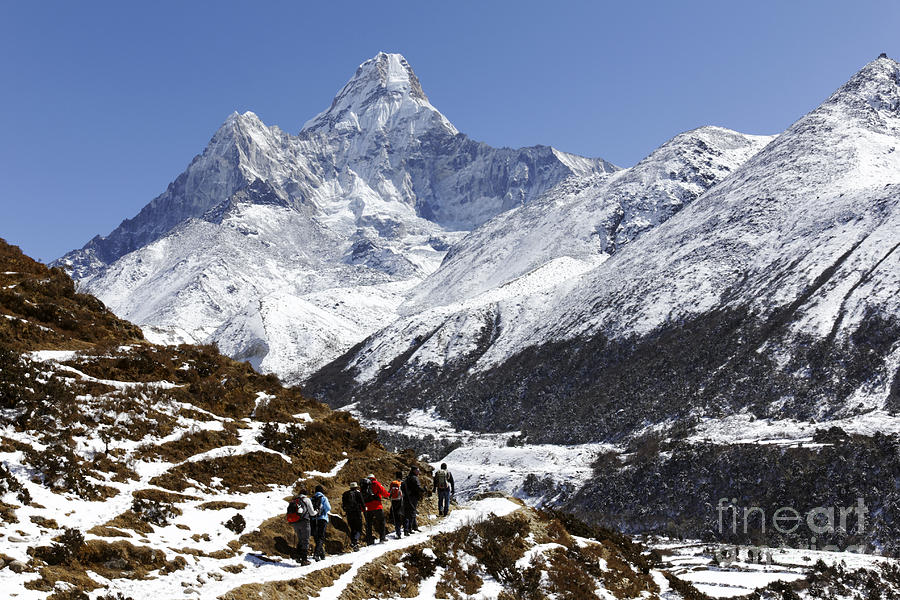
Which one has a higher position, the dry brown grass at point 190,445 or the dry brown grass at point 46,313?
the dry brown grass at point 46,313

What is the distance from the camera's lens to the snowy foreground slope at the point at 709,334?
105m

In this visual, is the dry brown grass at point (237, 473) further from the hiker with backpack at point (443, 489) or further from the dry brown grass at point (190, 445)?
the hiker with backpack at point (443, 489)

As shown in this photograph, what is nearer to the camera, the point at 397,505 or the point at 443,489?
the point at 397,505

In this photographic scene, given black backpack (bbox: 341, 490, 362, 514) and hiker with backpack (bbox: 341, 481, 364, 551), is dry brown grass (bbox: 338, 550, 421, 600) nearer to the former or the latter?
hiker with backpack (bbox: 341, 481, 364, 551)

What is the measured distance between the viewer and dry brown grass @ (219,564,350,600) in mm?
16297

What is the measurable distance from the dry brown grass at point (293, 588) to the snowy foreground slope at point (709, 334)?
291 ft

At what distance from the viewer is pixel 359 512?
21.4m

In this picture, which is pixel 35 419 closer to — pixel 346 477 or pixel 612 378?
pixel 346 477

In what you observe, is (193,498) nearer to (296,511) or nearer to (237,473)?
(237,473)

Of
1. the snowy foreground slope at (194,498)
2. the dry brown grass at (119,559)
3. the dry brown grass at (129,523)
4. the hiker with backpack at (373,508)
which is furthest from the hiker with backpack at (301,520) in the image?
the dry brown grass at (129,523)

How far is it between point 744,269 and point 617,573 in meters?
140

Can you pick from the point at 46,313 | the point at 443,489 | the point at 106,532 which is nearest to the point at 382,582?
the point at 443,489

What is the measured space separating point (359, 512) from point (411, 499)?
2508mm

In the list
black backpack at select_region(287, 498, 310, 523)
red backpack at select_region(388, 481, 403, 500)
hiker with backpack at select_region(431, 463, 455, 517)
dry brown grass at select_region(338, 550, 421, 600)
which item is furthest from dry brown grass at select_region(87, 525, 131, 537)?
hiker with backpack at select_region(431, 463, 455, 517)
